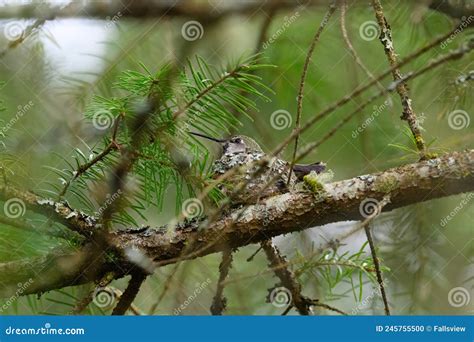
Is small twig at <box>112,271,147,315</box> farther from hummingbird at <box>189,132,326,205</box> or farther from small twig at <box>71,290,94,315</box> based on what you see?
hummingbird at <box>189,132,326,205</box>

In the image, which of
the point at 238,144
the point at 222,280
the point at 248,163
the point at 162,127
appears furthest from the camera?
the point at 238,144

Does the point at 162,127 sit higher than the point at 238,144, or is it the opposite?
the point at 238,144

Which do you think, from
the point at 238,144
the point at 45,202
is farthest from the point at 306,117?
the point at 45,202

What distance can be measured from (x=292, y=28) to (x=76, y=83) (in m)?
0.73

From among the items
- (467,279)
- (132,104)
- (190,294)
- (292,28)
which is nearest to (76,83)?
(132,104)

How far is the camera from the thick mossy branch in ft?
3.72

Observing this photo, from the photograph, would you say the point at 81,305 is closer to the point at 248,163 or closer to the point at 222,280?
the point at 222,280

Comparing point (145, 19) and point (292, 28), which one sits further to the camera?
point (292, 28)

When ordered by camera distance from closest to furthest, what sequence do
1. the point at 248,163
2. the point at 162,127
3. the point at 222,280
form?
the point at 162,127 → the point at 222,280 → the point at 248,163

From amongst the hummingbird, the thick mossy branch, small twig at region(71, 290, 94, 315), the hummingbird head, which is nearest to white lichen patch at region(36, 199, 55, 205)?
the thick mossy branch

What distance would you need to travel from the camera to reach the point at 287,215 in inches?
46.7

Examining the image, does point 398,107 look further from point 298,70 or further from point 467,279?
point 467,279

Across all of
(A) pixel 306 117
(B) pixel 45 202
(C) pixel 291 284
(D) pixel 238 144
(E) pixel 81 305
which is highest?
(A) pixel 306 117

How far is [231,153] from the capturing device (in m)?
1.69
